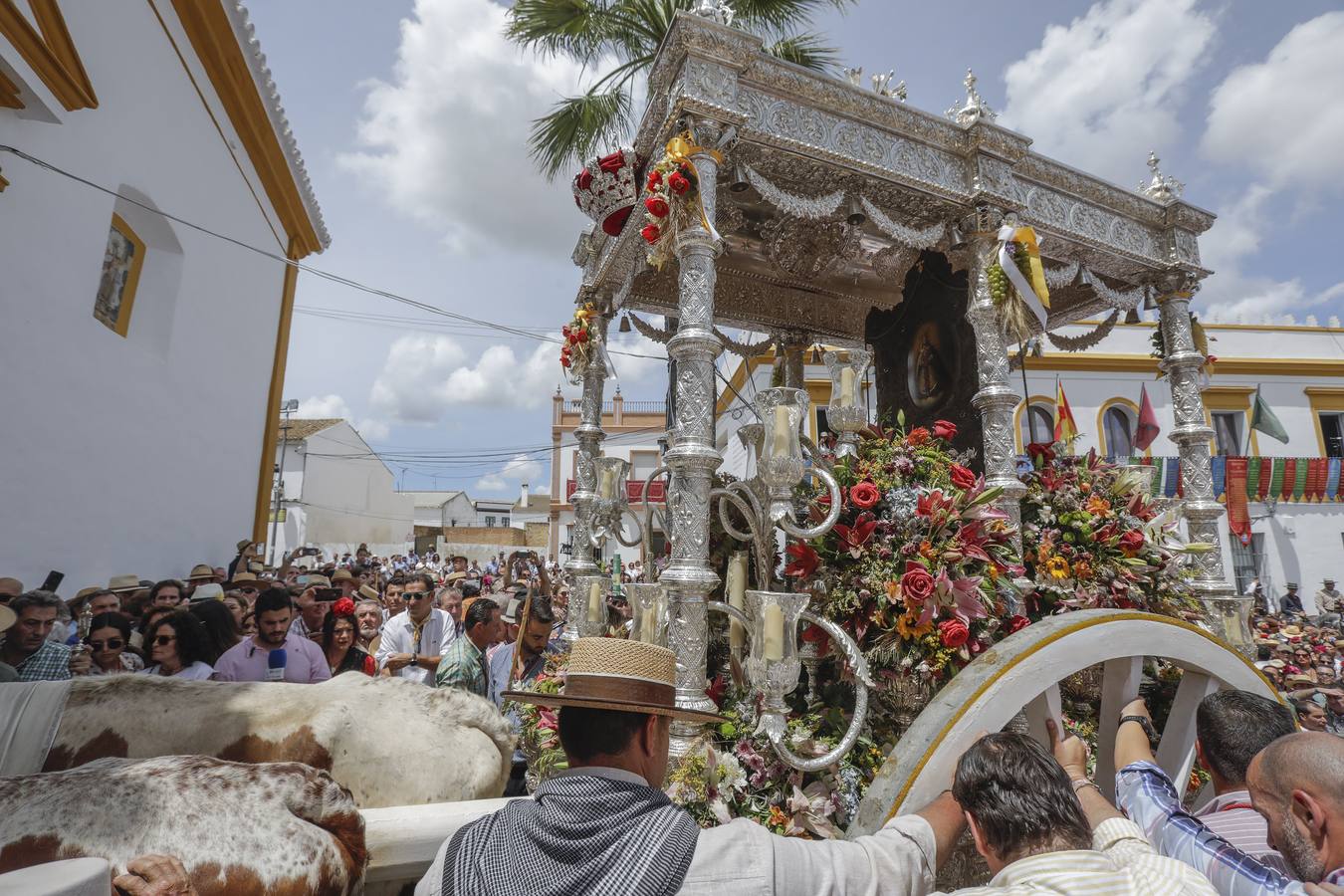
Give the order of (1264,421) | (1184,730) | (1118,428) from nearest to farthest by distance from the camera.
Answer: (1184,730)
(1264,421)
(1118,428)

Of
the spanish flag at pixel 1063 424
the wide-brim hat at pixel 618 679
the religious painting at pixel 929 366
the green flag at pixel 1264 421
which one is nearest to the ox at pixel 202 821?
the wide-brim hat at pixel 618 679

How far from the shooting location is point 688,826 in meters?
1.51

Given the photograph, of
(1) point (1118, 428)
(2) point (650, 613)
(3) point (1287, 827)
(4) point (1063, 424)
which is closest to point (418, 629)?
(2) point (650, 613)

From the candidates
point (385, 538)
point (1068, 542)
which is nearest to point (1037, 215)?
point (1068, 542)

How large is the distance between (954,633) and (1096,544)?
227 centimetres

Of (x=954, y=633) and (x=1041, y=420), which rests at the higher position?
(x=1041, y=420)

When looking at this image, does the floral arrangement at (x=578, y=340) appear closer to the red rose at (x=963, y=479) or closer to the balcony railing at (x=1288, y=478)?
the red rose at (x=963, y=479)

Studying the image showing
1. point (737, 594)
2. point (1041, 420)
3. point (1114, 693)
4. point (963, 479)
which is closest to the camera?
point (1114, 693)

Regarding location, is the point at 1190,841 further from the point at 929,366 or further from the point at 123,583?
the point at 123,583

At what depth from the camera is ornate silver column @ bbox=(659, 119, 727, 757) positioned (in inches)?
139

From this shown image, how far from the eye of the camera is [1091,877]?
1.54 meters

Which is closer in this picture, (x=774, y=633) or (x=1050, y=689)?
(x=1050, y=689)

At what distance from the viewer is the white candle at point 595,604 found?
484cm

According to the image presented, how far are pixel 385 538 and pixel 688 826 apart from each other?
39696 millimetres
